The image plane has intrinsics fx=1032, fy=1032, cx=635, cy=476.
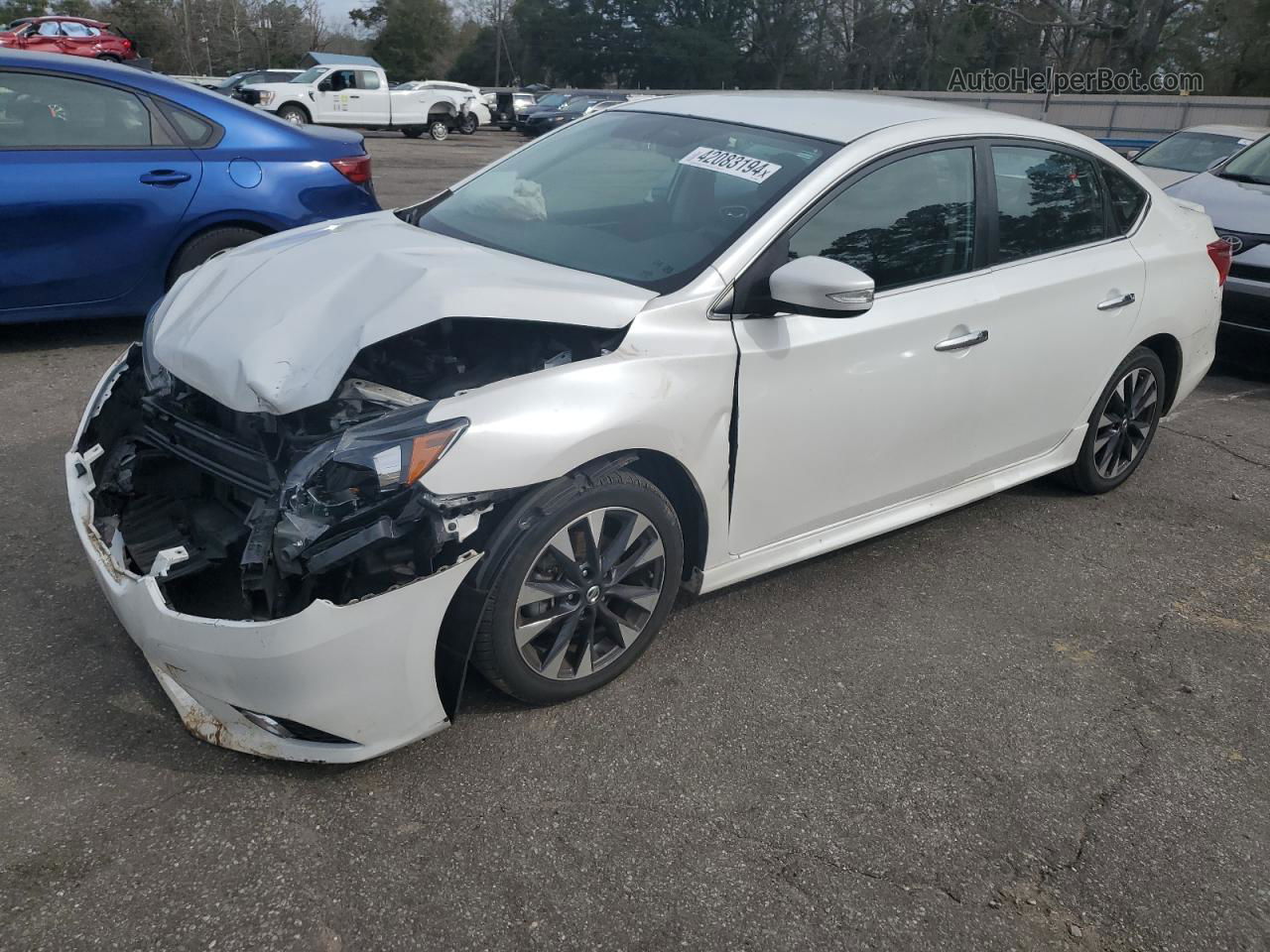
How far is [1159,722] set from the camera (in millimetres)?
3137

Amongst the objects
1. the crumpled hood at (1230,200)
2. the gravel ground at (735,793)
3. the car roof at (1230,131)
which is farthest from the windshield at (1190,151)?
the gravel ground at (735,793)

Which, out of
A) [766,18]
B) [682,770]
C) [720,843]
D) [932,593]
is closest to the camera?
[720,843]

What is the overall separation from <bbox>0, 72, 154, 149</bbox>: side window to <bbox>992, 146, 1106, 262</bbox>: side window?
14.8 feet

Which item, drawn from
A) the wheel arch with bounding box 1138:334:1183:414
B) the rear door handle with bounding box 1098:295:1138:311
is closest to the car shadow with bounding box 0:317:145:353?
the rear door handle with bounding box 1098:295:1138:311

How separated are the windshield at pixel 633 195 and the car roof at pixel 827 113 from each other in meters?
0.08

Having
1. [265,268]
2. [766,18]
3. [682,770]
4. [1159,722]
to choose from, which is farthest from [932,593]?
[766,18]

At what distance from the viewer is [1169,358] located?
474 cm

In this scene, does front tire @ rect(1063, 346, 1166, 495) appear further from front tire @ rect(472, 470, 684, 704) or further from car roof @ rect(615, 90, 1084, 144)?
front tire @ rect(472, 470, 684, 704)

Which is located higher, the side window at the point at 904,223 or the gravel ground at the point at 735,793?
the side window at the point at 904,223

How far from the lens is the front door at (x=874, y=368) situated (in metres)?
3.12

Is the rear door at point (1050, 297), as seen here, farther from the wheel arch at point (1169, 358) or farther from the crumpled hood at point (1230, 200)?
the crumpled hood at point (1230, 200)

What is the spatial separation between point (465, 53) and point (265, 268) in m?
79.7

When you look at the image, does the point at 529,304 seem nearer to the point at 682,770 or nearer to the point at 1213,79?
the point at 682,770

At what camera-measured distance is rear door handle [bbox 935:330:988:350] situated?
351 centimetres
